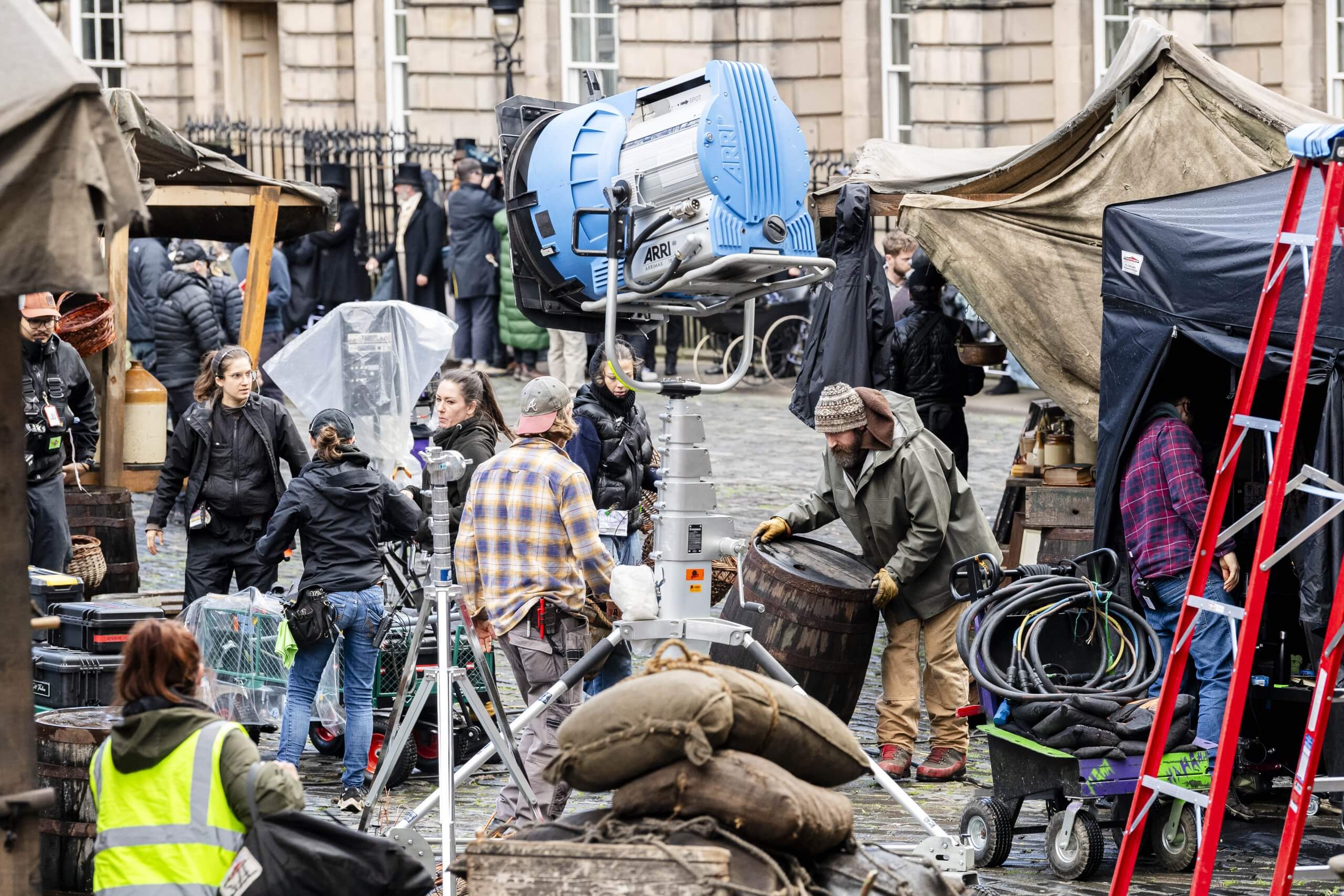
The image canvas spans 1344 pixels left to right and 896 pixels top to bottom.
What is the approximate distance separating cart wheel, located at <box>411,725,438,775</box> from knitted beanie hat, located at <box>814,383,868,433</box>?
2.12 meters

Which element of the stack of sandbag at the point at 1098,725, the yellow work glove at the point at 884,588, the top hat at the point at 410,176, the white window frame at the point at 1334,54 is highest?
the white window frame at the point at 1334,54

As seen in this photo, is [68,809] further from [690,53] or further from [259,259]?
[690,53]

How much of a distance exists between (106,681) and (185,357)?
27.9ft

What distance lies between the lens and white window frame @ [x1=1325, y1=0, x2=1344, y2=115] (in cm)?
2203

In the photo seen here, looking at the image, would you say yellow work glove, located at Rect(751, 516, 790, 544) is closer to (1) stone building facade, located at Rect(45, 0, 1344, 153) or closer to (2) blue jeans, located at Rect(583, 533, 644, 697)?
(2) blue jeans, located at Rect(583, 533, 644, 697)

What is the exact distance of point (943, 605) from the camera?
9.05 m

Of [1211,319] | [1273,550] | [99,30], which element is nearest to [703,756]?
[1273,550]

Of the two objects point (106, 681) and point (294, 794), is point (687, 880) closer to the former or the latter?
point (294, 794)

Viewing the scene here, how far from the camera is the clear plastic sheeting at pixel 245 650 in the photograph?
9055 mm

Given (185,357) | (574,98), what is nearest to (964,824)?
(185,357)

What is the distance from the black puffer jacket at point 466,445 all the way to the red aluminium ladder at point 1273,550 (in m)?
3.70

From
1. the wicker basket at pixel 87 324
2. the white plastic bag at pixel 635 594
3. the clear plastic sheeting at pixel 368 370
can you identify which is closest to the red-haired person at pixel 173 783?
the white plastic bag at pixel 635 594

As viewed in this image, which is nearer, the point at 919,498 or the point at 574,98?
the point at 919,498

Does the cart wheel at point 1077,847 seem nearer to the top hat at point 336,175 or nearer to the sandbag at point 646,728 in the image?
the sandbag at point 646,728
